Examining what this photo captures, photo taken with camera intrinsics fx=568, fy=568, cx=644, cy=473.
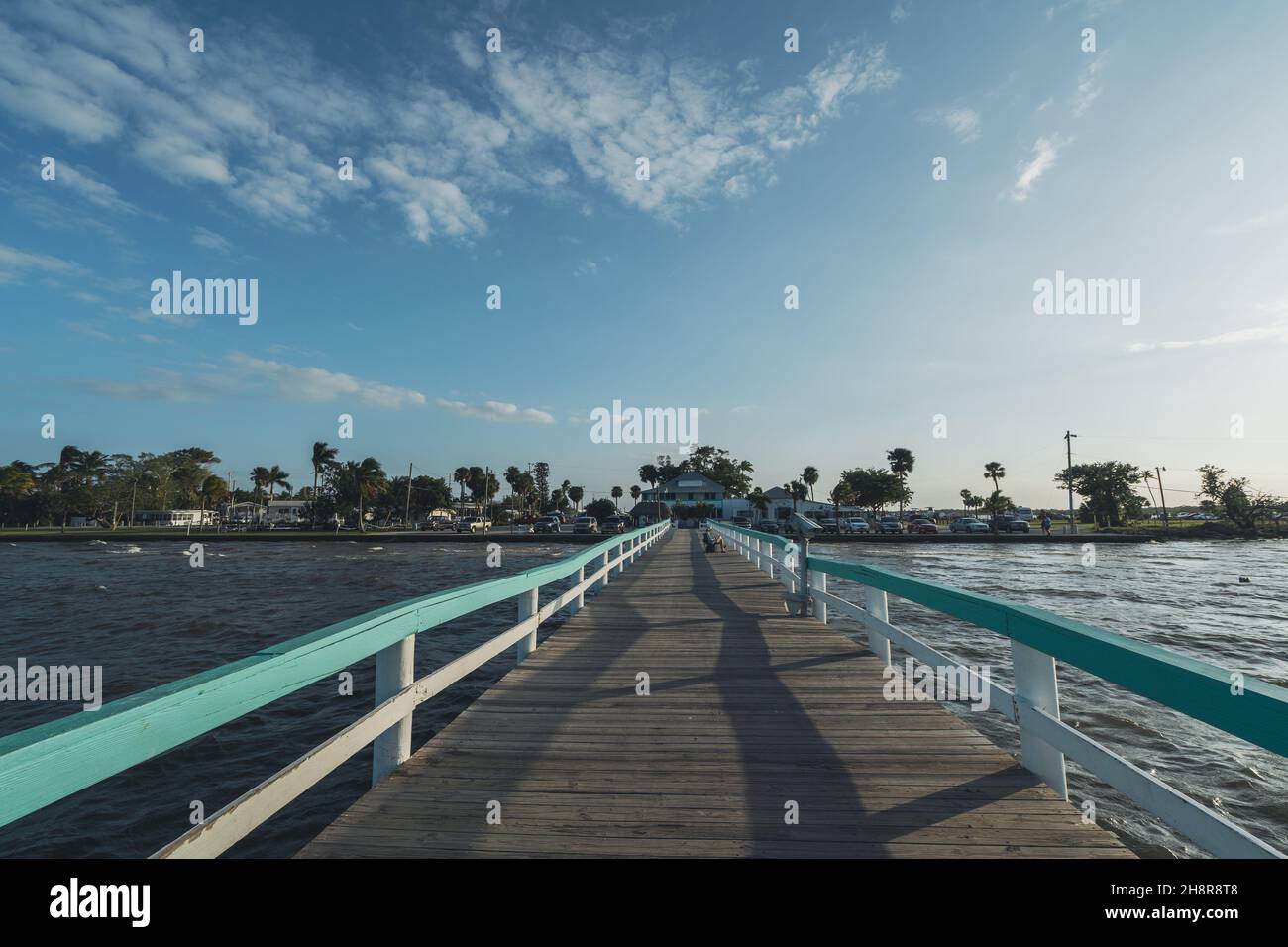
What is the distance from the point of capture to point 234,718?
209cm

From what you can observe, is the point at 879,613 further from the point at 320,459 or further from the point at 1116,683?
the point at 320,459

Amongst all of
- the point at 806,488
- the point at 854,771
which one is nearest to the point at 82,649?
the point at 854,771

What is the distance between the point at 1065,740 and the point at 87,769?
3.90m

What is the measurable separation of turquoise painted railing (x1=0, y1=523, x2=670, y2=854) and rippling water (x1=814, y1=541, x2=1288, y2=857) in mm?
6076

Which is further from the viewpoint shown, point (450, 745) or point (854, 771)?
point (450, 745)

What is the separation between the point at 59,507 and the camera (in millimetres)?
92188

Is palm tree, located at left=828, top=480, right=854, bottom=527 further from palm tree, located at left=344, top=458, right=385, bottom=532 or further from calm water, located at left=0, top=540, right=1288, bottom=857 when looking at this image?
palm tree, located at left=344, top=458, right=385, bottom=532

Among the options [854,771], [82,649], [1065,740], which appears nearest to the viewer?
[1065,740]

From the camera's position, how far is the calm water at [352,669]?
5645 millimetres

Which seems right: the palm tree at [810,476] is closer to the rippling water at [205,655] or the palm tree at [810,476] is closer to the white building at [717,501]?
the white building at [717,501]

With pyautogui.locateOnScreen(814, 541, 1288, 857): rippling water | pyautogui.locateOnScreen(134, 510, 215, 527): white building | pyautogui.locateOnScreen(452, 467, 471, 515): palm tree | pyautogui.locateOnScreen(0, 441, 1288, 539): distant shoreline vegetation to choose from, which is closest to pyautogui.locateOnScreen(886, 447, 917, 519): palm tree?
pyautogui.locateOnScreen(0, 441, 1288, 539): distant shoreline vegetation

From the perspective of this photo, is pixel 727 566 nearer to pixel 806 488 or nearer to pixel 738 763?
pixel 738 763

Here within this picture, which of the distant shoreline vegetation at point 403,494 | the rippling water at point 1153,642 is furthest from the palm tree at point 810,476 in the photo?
the rippling water at point 1153,642

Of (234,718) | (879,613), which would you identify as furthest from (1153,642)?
(234,718)
